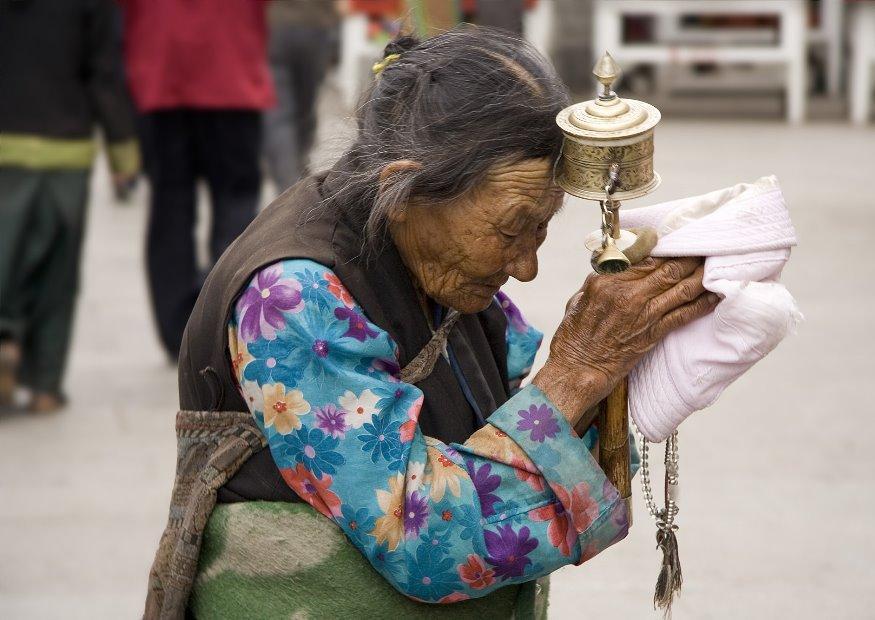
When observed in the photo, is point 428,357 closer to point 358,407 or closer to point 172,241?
point 358,407

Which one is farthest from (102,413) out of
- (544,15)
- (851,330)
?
(544,15)

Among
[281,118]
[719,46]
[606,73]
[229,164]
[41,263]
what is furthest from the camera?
[719,46]

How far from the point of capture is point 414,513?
1818 millimetres

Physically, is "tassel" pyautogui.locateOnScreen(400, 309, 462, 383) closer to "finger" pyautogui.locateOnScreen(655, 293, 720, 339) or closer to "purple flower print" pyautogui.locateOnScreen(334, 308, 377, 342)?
"purple flower print" pyautogui.locateOnScreen(334, 308, 377, 342)

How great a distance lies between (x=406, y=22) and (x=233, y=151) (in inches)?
125

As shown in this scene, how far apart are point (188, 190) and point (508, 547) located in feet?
12.4

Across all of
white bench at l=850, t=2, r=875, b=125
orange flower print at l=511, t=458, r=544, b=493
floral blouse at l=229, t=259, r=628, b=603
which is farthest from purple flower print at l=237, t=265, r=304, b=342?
white bench at l=850, t=2, r=875, b=125

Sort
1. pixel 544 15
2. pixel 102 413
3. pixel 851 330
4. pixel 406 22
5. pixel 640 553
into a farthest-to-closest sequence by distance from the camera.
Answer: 1. pixel 544 15
2. pixel 851 330
3. pixel 102 413
4. pixel 640 553
5. pixel 406 22

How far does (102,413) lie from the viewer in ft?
16.9

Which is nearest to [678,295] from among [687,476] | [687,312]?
[687,312]

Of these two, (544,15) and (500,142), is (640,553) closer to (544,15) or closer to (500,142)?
(500,142)

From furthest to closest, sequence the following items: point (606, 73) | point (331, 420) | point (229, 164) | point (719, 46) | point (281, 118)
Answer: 1. point (719, 46)
2. point (281, 118)
3. point (229, 164)
4. point (606, 73)
5. point (331, 420)

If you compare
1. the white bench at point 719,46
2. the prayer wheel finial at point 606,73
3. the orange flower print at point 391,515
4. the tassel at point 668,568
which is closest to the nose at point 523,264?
the prayer wheel finial at point 606,73

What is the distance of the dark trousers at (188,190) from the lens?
532 centimetres
